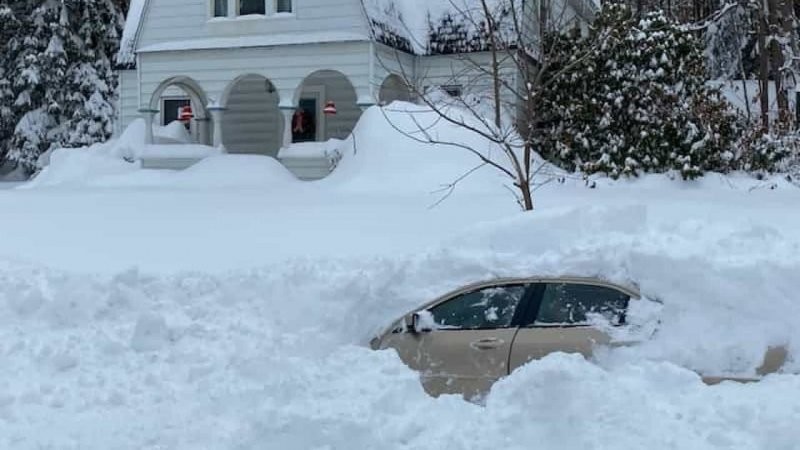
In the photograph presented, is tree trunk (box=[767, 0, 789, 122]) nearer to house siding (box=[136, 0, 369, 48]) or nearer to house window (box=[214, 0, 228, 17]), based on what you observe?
house siding (box=[136, 0, 369, 48])

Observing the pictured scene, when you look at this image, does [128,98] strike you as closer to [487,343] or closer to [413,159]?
[413,159]

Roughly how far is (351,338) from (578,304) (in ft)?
7.40

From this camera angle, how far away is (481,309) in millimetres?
6320

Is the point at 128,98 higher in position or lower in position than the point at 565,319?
higher

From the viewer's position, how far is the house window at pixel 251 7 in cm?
2019

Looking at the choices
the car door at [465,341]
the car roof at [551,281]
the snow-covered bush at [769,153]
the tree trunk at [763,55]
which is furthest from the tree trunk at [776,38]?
the car door at [465,341]

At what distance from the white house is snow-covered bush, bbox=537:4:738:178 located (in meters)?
1.78

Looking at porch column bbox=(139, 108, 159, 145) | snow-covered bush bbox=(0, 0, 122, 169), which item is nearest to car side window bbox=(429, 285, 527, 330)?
porch column bbox=(139, 108, 159, 145)

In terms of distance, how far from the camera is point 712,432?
5.01 meters

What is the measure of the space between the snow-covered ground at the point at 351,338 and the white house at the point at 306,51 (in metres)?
7.15

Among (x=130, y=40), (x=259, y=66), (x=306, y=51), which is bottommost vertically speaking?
(x=259, y=66)

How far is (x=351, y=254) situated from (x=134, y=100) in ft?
49.1

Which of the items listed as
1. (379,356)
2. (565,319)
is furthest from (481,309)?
(379,356)

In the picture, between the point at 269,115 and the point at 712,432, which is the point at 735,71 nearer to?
the point at 269,115
